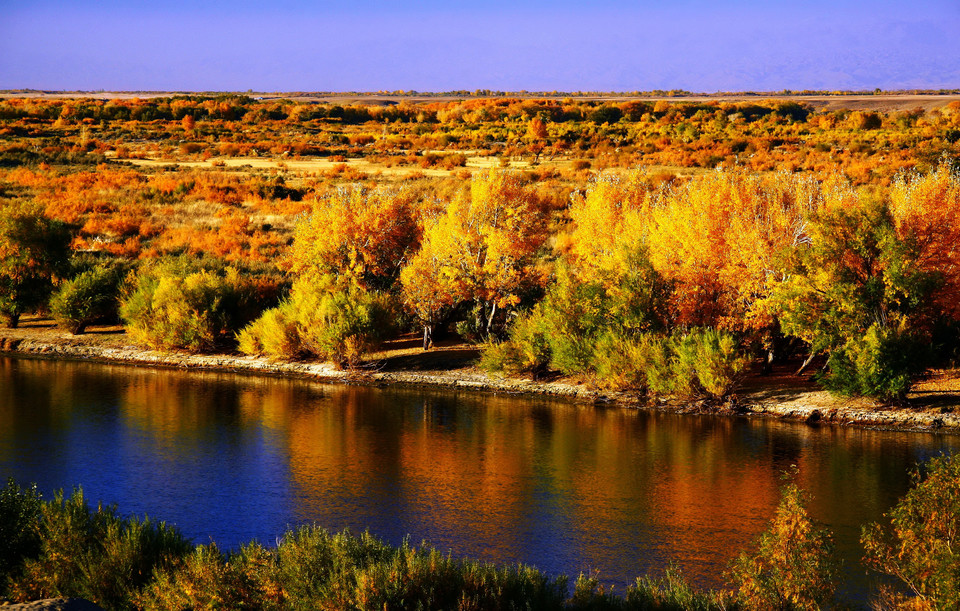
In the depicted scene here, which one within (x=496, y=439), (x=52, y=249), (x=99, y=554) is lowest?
(x=496, y=439)

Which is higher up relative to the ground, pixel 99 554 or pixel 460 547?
pixel 99 554

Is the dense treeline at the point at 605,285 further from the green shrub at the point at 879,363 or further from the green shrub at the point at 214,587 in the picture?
the green shrub at the point at 214,587

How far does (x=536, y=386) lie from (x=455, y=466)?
33.1 feet

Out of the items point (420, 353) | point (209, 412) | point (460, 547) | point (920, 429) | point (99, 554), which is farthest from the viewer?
point (420, 353)

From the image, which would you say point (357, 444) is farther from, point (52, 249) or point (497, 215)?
point (52, 249)

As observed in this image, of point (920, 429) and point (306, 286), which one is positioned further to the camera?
point (306, 286)

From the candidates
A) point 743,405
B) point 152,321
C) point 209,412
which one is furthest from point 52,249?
point 743,405

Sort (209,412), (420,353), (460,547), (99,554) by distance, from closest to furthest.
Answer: (99,554) < (460,547) < (209,412) < (420,353)

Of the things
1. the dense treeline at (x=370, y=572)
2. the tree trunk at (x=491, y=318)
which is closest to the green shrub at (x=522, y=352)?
the tree trunk at (x=491, y=318)

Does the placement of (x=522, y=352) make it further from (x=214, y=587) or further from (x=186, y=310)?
(x=214, y=587)

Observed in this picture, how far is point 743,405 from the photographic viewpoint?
31297 mm

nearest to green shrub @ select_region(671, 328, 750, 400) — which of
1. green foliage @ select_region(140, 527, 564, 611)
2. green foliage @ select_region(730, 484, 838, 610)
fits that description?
green foliage @ select_region(730, 484, 838, 610)

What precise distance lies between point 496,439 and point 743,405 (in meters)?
9.21

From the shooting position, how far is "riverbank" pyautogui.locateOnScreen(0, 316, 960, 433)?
29.2 metres
